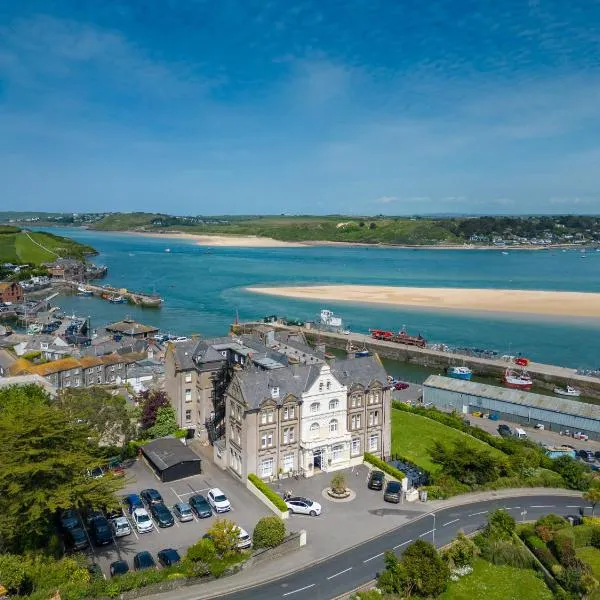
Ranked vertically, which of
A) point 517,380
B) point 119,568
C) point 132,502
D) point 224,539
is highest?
point 224,539

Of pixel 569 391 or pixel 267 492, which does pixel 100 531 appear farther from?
pixel 569 391

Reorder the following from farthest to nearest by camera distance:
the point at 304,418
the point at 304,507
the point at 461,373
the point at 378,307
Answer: the point at 378,307
the point at 461,373
the point at 304,418
the point at 304,507

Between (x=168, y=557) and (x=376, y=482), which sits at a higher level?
(x=168, y=557)

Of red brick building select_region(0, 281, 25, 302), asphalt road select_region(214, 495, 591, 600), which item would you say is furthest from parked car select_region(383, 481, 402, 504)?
red brick building select_region(0, 281, 25, 302)

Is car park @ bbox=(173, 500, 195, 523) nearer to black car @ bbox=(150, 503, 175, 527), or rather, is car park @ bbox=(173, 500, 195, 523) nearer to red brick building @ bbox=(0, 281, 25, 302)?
black car @ bbox=(150, 503, 175, 527)

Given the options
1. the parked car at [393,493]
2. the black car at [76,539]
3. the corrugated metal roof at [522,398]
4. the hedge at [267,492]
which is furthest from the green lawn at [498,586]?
the corrugated metal roof at [522,398]

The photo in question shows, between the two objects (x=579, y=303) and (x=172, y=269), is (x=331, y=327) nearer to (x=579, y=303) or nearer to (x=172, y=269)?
(x=579, y=303)

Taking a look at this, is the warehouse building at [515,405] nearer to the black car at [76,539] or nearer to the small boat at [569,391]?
the small boat at [569,391]

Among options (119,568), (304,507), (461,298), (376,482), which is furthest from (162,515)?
(461,298)
